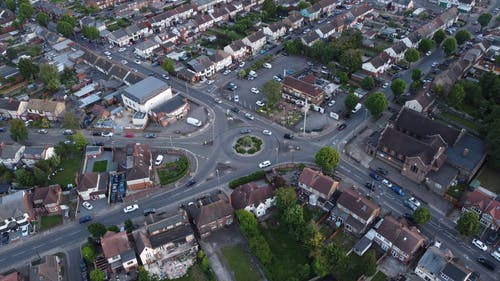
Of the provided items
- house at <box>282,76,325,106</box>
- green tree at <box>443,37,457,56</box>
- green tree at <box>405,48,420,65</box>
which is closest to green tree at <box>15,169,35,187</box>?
house at <box>282,76,325,106</box>

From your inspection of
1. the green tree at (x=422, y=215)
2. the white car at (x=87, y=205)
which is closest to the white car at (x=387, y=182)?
the green tree at (x=422, y=215)

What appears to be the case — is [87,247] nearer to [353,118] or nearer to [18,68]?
[353,118]

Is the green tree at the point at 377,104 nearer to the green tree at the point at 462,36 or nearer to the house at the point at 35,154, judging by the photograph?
the green tree at the point at 462,36

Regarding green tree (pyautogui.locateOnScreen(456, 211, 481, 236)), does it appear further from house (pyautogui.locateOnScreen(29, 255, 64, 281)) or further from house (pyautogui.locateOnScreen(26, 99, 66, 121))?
house (pyautogui.locateOnScreen(26, 99, 66, 121))

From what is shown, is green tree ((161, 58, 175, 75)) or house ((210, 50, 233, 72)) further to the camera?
house ((210, 50, 233, 72))

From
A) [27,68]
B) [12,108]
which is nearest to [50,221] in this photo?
[12,108]

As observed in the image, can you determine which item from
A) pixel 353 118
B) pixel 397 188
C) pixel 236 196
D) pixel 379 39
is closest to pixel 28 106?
pixel 236 196

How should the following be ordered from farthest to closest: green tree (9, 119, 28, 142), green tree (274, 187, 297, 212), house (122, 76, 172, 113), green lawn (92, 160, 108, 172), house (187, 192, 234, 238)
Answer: house (122, 76, 172, 113) → green tree (9, 119, 28, 142) → green lawn (92, 160, 108, 172) → green tree (274, 187, 297, 212) → house (187, 192, 234, 238)
